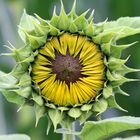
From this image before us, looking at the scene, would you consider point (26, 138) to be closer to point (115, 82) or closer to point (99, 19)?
point (115, 82)

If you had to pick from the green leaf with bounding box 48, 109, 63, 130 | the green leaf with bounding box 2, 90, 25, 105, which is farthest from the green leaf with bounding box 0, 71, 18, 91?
the green leaf with bounding box 48, 109, 63, 130

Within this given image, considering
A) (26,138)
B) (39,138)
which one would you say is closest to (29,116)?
(39,138)

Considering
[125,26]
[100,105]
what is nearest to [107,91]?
[100,105]

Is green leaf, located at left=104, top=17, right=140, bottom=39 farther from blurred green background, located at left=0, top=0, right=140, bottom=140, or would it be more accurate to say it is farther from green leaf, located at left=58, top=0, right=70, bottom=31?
blurred green background, located at left=0, top=0, right=140, bottom=140

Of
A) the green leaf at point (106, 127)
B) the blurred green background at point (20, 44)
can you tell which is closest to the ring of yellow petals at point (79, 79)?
the green leaf at point (106, 127)

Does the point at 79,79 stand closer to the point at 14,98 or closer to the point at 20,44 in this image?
the point at 14,98

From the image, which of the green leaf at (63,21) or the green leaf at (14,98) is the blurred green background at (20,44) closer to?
the green leaf at (14,98)

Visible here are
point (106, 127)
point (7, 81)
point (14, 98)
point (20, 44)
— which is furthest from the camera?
point (20, 44)
